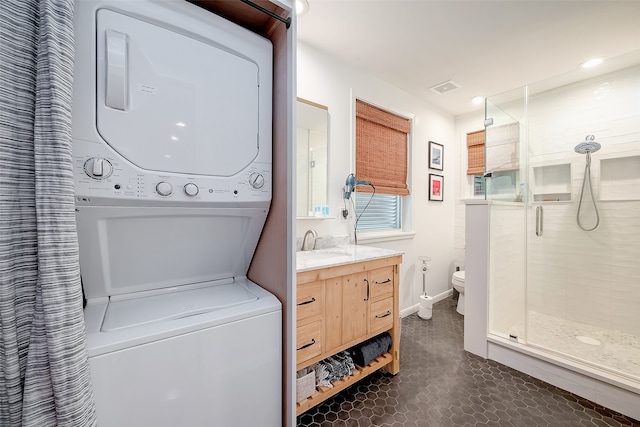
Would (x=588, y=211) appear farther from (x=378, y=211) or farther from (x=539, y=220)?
(x=378, y=211)

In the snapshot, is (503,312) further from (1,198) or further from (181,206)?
(1,198)

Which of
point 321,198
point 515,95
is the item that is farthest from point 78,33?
point 515,95

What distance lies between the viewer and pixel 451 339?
7.80 ft

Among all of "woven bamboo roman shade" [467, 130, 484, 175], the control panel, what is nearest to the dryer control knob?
the control panel

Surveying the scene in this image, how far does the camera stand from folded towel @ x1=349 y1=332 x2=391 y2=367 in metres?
1.71

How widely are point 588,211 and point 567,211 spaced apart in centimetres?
15

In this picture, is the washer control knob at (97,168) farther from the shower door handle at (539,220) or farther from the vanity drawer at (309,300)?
the shower door handle at (539,220)

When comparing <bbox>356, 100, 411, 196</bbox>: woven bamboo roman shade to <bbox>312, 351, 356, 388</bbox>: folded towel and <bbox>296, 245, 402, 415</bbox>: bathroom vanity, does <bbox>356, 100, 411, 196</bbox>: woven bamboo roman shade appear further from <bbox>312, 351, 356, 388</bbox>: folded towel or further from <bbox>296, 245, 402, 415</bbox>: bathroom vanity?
<bbox>312, 351, 356, 388</bbox>: folded towel

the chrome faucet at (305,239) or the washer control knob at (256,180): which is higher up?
the washer control knob at (256,180)

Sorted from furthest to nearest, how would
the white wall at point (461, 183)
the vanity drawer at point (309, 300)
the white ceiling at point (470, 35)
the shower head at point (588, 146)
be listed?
the white wall at point (461, 183) < the shower head at point (588, 146) < the white ceiling at point (470, 35) < the vanity drawer at point (309, 300)

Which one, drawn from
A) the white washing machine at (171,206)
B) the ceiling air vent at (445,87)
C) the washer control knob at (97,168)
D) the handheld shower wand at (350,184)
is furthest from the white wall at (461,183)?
the washer control knob at (97,168)

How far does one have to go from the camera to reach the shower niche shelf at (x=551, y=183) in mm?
2521

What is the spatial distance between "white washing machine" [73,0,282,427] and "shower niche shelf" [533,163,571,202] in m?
2.85

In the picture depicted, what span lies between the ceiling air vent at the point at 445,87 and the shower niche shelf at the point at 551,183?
3.93 feet
